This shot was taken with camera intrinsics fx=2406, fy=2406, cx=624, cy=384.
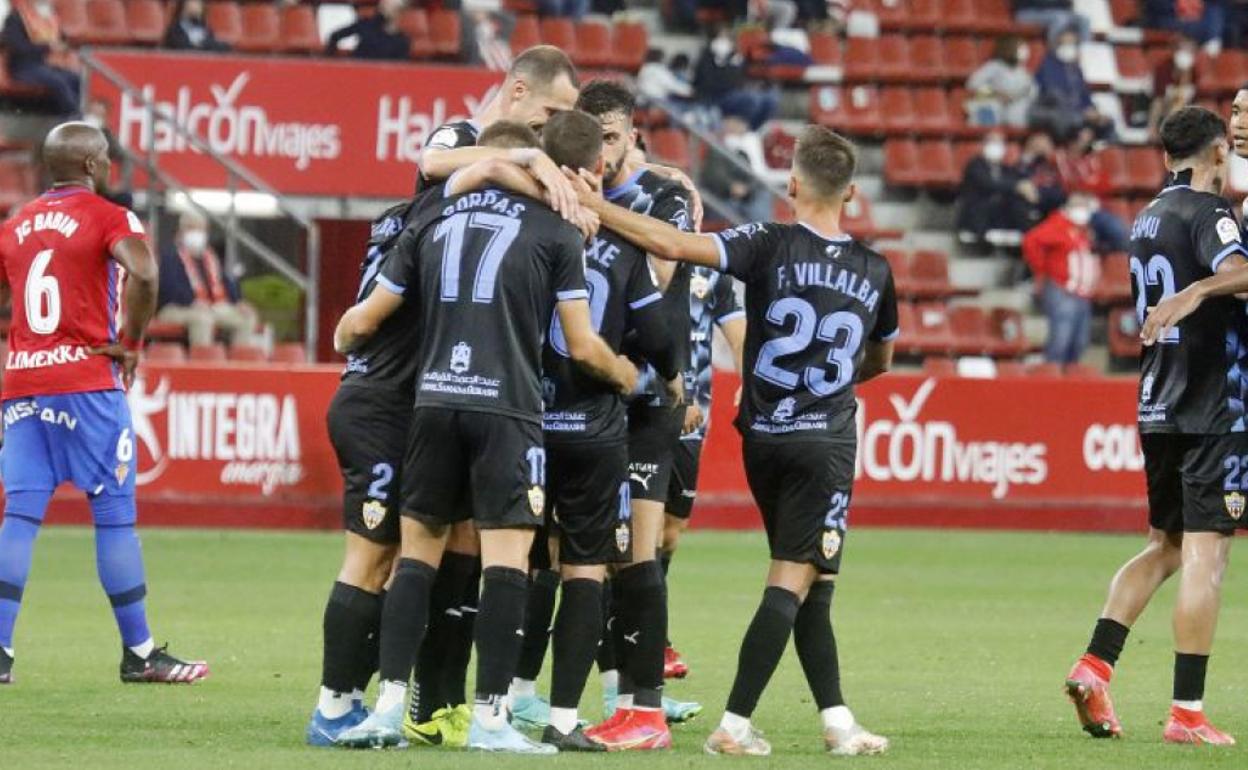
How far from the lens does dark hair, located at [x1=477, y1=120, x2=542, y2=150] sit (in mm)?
8320

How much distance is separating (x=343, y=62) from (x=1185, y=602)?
47.6 feet

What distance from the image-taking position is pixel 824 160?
8391 millimetres

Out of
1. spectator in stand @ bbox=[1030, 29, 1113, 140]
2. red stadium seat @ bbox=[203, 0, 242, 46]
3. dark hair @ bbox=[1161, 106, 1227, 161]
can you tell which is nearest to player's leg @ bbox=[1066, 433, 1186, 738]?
dark hair @ bbox=[1161, 106, 1227, 161]

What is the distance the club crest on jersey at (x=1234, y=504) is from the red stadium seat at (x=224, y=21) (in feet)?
51.2

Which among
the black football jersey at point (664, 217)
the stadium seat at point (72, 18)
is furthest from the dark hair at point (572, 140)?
the stadium seat at point (72, 18)

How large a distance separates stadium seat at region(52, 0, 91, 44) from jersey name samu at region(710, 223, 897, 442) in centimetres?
1527

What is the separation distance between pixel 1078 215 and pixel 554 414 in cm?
1672

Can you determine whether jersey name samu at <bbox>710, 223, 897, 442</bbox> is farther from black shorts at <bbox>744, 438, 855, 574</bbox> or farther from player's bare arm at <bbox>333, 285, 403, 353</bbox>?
player's bare arm at <bbox>333, 285, 403, 353</bbox>

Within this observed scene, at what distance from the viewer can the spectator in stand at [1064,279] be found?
77.8 feet

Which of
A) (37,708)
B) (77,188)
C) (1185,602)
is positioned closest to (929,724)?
(1185,602)

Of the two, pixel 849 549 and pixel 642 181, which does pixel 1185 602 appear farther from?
pixel 849 549

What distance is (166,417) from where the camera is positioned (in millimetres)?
18094

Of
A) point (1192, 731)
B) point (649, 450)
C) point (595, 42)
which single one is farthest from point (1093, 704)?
point (595, 42)

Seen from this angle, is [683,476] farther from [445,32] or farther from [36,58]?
[445,32]
